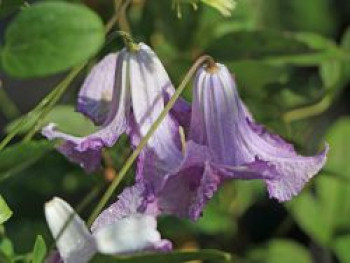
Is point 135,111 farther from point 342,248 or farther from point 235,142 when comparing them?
point 342,248

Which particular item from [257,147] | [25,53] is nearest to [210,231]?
[257,147]

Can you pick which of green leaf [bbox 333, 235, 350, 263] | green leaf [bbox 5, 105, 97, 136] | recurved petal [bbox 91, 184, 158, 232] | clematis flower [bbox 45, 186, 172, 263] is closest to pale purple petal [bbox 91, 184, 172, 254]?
clematis flower [bbox 45, 186, 172, 263]

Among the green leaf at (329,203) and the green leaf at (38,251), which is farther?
the green leaf at (329,203)

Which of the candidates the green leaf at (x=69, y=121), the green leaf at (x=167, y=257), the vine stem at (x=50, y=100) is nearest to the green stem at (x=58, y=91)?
the vine stem at (x=50, y=100)

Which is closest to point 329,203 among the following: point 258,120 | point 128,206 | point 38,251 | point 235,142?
point 258,120

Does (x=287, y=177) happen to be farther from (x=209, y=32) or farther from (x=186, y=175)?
(x=209, y=32)

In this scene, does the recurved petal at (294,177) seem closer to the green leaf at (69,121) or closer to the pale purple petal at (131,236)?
the pale purple petal at (131,236)
